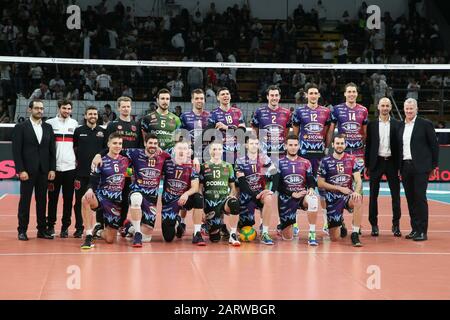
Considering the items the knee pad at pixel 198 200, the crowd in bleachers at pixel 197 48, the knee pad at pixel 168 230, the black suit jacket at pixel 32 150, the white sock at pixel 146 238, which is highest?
the crowd in bleachers at pixel 197 48

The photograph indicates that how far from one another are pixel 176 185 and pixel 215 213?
2.30 ft

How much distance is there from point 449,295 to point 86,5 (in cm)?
2220

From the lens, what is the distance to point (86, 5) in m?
26.2

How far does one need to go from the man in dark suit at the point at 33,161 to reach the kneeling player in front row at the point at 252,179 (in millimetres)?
2782

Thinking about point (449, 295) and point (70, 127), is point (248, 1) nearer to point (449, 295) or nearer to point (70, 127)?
point (70, 127)

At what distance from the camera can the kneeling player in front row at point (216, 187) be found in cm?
987

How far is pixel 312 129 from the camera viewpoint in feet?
36.0

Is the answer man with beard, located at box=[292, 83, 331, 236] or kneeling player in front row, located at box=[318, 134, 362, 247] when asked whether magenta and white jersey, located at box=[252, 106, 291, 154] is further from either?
kneeling player in front row, located at box=[318, 134, 362, 247]

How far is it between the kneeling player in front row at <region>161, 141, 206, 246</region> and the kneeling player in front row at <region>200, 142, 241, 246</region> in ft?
0.71

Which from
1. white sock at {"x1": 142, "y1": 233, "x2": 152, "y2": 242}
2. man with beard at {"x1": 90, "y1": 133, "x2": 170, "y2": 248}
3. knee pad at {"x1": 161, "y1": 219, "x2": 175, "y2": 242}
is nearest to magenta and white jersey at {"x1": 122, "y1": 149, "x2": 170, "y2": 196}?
man with beard at {"x1": 90, "y1": 133, "x2": 170, "y2": 248}

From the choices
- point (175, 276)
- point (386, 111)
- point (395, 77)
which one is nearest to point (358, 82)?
point (395, 77)

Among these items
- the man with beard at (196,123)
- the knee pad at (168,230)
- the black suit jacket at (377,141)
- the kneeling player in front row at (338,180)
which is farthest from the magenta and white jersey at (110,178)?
the black suit jacket at (377,141)

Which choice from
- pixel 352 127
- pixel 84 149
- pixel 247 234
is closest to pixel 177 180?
pixel 247 234

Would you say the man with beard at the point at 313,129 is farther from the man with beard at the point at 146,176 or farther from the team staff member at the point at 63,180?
the team staff member at the point at 63,180
